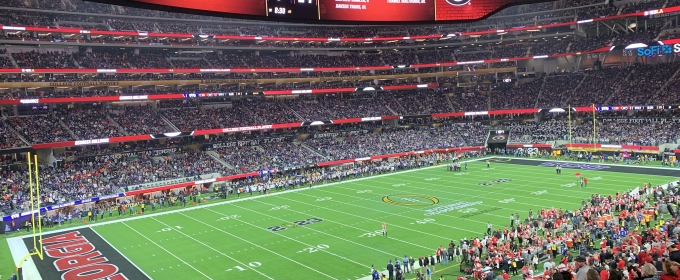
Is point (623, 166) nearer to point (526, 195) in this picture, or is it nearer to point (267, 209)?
point (526, 195)

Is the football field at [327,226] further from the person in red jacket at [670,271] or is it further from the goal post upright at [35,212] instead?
the person in red jacket at [670,271]

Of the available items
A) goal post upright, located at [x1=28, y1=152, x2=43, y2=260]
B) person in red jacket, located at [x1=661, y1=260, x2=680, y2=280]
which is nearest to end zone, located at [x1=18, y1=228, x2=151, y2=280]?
goal post upright, located at [x1=28, y1=152, x2=43, y2=260]

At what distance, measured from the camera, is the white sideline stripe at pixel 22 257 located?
25188 mm

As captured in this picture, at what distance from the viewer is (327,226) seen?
A: 31.8 metres

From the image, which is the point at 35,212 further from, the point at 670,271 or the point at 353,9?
the point at 670,271

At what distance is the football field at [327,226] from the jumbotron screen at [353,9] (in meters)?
14.6

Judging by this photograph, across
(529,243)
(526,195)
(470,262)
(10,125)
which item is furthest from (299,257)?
(10,125)

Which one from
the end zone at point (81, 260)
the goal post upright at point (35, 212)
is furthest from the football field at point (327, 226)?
the goal post upright at point (35, 212)

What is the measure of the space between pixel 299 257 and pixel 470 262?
7880mm

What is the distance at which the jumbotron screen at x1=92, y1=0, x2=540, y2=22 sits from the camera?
851 cm

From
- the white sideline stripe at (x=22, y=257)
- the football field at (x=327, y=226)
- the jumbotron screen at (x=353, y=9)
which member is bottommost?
the white sideline stripe at (x=22, y=257)

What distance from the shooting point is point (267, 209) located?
125ft

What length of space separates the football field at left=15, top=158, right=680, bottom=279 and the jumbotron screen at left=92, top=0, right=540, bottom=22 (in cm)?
1465

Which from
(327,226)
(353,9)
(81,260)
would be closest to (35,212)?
(81,260)
